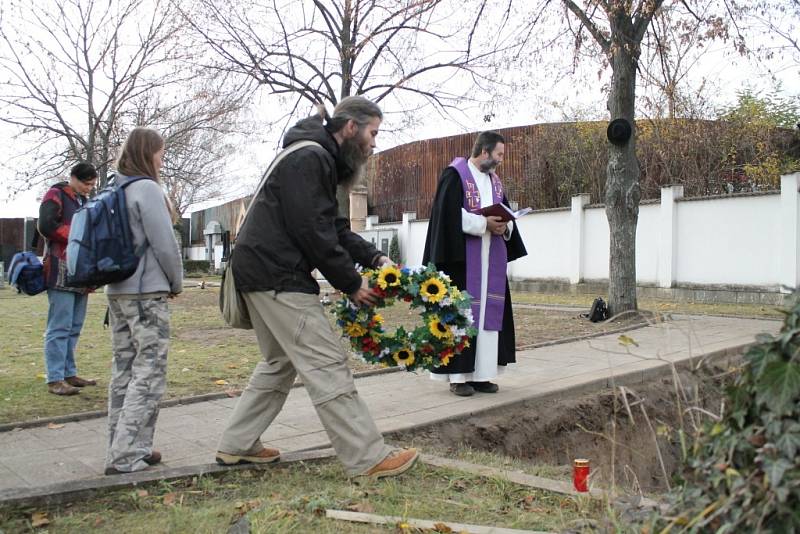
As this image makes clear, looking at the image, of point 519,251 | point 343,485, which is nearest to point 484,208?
point 519,251

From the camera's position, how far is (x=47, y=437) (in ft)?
16.2

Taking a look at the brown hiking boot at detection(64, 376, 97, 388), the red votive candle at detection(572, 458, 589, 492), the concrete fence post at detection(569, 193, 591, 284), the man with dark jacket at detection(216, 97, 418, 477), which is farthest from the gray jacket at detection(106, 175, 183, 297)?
the concrete fence post at detection(569, 193, 591, 284)

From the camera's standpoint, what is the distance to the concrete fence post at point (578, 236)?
64.9ft

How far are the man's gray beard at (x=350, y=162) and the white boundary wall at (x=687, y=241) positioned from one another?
11118 mm

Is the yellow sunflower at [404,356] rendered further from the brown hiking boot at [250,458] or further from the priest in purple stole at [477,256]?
the priest in purple stole at [477,256]

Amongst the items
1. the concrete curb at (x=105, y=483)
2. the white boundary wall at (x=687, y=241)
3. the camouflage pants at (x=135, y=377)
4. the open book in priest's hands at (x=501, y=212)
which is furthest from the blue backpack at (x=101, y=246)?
the white boundary wall at (x=687, y=241)

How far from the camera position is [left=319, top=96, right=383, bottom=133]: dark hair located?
4059 millimetres

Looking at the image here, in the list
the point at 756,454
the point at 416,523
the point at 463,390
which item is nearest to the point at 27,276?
the point at 463,390

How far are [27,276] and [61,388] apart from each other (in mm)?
1003

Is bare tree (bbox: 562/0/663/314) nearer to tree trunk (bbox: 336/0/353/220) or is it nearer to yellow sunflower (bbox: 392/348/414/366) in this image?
tree trunk (bbox: 336/0/353/220)

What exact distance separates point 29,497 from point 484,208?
402 centimetres

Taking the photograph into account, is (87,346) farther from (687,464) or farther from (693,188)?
(693,188)

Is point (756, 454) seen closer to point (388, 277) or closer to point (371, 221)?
point (388, 277)

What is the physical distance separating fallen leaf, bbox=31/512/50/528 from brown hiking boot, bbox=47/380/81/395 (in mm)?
2976
